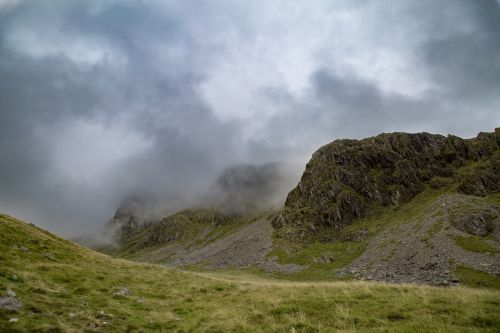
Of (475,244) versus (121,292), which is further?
(475,244)

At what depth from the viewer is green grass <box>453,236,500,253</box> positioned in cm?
9504

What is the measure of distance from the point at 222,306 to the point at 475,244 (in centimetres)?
10582

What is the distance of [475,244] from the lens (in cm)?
10031

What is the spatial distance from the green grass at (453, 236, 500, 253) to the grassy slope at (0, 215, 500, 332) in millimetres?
91185

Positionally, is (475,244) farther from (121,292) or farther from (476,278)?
(121,292)

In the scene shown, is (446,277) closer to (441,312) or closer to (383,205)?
(441,312)

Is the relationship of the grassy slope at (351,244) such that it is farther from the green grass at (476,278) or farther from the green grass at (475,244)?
the green grass at (476,278)

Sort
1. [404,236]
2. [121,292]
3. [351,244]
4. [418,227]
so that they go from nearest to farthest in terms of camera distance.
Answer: [121,292], [404,236], [418,227], [351,244]

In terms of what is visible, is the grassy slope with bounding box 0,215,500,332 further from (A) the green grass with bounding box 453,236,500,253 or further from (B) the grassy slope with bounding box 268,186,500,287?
(B) the grassy slope with bounding box 268,186,500,287

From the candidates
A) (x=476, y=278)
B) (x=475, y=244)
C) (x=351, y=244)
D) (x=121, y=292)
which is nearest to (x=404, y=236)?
(x=475, y=244)

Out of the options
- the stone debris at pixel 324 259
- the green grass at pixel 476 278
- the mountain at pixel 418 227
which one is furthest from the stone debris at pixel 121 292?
the stone debris at pixel 324 259

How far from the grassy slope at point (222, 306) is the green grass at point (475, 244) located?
91185mm

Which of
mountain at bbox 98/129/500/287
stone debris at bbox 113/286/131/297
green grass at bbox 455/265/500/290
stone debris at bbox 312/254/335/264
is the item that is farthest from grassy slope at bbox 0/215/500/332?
stone debris at bbox 312/254/335/264

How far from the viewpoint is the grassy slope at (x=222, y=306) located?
15.9m
